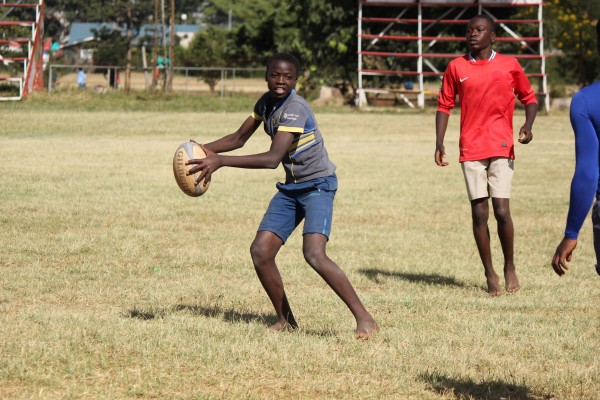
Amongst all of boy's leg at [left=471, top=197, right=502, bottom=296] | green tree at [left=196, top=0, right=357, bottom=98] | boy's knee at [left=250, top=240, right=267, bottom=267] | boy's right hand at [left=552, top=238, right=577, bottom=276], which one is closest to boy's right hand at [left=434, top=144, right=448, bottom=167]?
boy's leg at [left=471, top=197, right=502, bottom=296]

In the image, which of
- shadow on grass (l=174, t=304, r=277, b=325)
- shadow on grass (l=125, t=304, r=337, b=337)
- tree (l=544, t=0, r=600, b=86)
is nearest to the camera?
shadow on grass (l=125, t=304, r=337, b=337)

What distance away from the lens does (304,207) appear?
6.82 m

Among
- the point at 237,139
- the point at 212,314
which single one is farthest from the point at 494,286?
the point at 237,139

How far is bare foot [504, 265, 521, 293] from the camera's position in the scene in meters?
8.88

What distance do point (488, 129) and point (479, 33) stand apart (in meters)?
0.81

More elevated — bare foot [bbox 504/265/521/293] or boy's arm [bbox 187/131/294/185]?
boy's arm [bbox 187/131/294/185]

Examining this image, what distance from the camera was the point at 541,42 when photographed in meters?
37.8

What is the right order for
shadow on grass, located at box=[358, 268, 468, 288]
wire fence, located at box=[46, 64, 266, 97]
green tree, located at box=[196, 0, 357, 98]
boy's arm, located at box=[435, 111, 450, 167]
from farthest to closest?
1. wire fence, located at box=[46, 64, 266, 97]
2. green tree, located at box=[196, 0, 357, 98]
3. shadow on grass, located at box=[358, 268, 468, 288]
4. boy's arm, located at box=[435, 111, 450, 167]

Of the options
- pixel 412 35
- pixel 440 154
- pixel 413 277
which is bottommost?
pixel 413 277

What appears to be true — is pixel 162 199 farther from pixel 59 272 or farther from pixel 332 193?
pixel 332 193

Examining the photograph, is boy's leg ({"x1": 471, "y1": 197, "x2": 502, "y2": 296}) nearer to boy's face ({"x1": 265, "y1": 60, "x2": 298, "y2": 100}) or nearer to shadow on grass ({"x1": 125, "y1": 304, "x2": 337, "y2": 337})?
shadow on grass ({"x1": 125, "y1": 304, "x2": 337, "y2": 337})

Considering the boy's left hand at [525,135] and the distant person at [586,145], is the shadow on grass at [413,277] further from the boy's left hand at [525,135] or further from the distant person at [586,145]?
the distant person at [586,145]

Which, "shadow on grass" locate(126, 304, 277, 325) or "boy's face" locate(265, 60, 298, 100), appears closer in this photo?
"boy's face" locate(265, 60, 298, 100)

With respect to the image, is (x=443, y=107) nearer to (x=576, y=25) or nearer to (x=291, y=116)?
(x=291, y=116)
